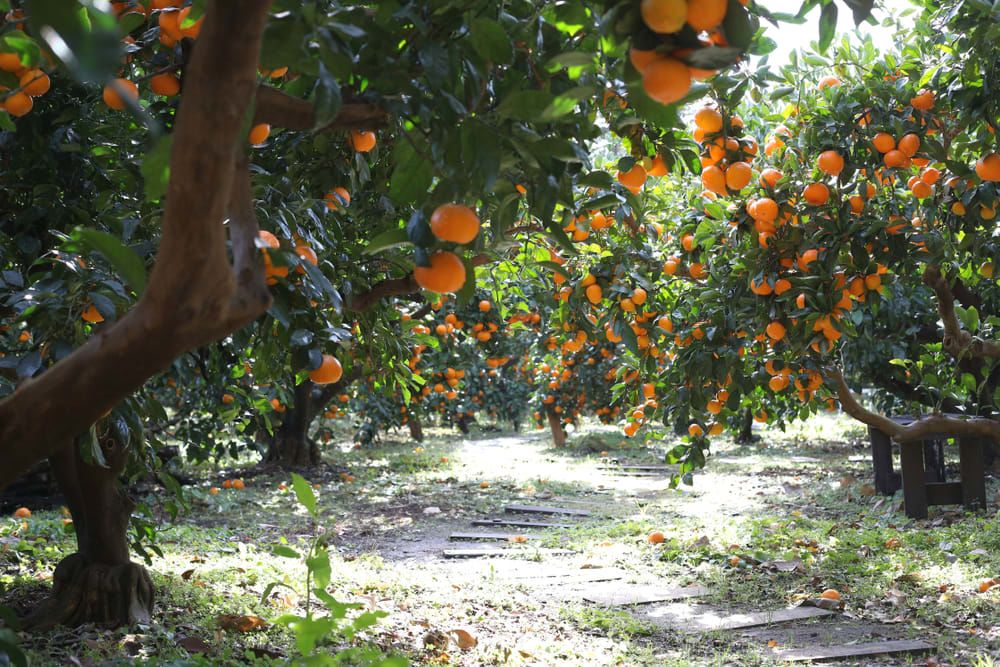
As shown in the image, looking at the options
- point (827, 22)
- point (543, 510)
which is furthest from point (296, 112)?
point (543, 510)

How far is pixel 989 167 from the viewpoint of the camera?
286cm

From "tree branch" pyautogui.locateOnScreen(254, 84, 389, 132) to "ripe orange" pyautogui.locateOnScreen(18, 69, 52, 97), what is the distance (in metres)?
0.72

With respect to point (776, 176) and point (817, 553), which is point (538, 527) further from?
point (776, 176)

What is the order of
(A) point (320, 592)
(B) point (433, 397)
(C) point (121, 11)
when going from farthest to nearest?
(B) point (433, 397)
(C) point (121, 11)
(A) point (320, 592)

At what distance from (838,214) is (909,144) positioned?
435mm

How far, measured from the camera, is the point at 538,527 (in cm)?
790

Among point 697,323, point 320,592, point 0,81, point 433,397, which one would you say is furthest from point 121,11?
point 433,397

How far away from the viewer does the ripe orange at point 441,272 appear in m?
1.54

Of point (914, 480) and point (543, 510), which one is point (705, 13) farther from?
point (543, 510)

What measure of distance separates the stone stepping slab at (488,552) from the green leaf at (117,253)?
5.45 metres

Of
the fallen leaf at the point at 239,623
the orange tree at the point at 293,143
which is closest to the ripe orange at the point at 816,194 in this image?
the orange tree at the point at 293,143

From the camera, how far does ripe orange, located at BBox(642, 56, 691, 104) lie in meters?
1.19

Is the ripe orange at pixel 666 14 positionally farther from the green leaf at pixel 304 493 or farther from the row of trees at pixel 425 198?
the green leaf at pixel 304 493

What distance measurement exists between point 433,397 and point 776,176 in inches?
454
